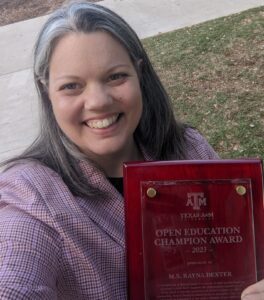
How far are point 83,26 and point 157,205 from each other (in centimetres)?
61

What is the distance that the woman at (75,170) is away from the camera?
1.51m

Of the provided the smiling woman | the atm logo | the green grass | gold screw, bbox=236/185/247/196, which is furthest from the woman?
the green grass

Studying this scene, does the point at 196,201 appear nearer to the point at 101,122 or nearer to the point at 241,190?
the point at 241,190

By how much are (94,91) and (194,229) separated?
0.51m

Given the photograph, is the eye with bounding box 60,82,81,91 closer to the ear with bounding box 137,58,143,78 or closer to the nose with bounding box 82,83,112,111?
the nose with bounding box 82,83,112,111

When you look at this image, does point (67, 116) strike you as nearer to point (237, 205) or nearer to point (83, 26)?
point (83, 26)

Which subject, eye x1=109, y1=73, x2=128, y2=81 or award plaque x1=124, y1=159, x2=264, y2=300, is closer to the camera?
award plaque x1=124, y1=159, x2=264, y2=300

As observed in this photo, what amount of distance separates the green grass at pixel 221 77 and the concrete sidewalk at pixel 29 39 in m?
0.52

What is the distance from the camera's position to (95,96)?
171 centimetres

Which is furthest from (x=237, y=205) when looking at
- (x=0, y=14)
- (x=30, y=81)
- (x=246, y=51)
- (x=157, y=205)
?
(x=0, y=14)

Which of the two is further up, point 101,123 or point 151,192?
point 101,123

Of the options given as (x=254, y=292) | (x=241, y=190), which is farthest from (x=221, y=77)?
(x=254, y=292)

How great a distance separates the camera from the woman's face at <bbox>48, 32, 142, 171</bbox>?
170 centimetres

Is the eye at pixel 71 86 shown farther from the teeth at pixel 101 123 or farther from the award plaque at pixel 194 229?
the award plaque at pixel 194 229
